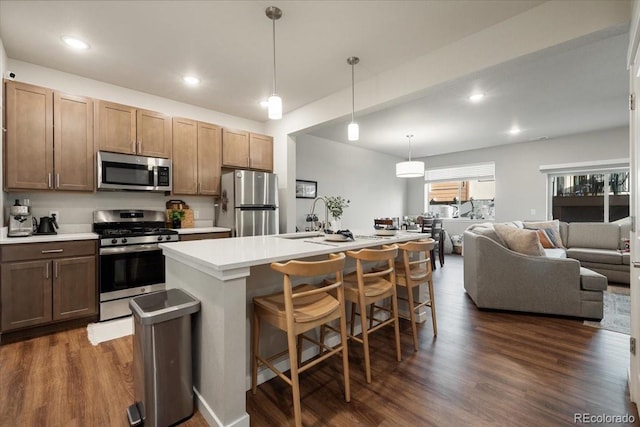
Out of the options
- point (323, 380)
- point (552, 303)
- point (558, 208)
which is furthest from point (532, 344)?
point (558, 208)

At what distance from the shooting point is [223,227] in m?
4.05

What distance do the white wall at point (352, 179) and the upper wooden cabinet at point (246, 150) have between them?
3.30 feet

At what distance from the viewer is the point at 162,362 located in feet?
5.00

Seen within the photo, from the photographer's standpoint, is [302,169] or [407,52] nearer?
[407,52]

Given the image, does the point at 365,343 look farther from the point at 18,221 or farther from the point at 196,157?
the point at 18,221

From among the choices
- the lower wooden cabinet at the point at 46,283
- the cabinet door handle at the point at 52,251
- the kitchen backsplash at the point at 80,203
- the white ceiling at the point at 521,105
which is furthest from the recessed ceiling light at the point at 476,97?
the cabinet door handle at the point at 52,251

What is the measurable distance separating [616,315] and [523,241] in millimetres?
1168

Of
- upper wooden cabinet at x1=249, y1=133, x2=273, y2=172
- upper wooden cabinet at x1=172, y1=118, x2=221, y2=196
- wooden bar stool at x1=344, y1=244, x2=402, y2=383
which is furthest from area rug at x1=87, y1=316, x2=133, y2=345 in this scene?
upper wooden cabinet at x1=249, y1=133, x2=273, y2=172

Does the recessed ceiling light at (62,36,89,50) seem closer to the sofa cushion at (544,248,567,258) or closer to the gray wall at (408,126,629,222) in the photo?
the sofa cushion at (544,248,567,258)

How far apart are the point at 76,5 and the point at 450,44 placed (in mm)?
3105

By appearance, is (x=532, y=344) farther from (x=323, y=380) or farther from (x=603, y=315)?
(x=323, y=380)

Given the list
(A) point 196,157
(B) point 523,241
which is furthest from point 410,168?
(A) point 196,157

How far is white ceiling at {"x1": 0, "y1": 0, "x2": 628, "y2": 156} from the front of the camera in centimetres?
222

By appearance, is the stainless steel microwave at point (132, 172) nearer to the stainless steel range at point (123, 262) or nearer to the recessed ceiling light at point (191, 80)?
the stainless steel range at point (123, 262)
